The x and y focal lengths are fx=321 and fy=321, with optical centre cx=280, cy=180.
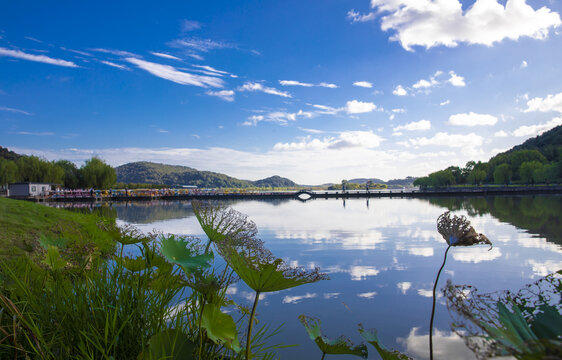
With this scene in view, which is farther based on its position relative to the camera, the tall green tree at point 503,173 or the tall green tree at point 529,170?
the tall green tree at point 503,173

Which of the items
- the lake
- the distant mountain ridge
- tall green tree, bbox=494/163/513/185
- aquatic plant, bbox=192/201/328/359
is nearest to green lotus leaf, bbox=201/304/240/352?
aquatic plant, bbox=192/201/328/359

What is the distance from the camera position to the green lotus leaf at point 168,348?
1.29m

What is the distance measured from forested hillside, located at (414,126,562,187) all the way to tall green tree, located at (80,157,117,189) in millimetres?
81150

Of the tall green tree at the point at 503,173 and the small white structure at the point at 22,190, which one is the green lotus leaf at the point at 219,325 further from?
the tall green tree at the point at 503,173

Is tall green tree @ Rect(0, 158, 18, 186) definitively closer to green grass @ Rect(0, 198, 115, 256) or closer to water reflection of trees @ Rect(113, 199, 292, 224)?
water reflection of trees @ Rect(113, 199, 292, 224)

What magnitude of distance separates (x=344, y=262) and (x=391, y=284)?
73.3 inches

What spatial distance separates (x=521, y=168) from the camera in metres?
68.0

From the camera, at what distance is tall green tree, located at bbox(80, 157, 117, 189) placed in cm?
5878

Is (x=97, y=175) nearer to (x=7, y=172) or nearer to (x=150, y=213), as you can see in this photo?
(x=7, y=172)

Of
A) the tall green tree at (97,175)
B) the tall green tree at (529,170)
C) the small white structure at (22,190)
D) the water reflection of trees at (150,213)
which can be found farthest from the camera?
the tall green tree at (529,170)

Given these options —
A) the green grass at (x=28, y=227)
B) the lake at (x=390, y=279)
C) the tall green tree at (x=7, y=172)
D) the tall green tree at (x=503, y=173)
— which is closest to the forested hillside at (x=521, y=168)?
the tall green tree at (x=503, y=173)

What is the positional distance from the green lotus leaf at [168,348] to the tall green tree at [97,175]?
216ft

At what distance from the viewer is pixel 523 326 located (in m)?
0.69

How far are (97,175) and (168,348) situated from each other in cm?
6658
